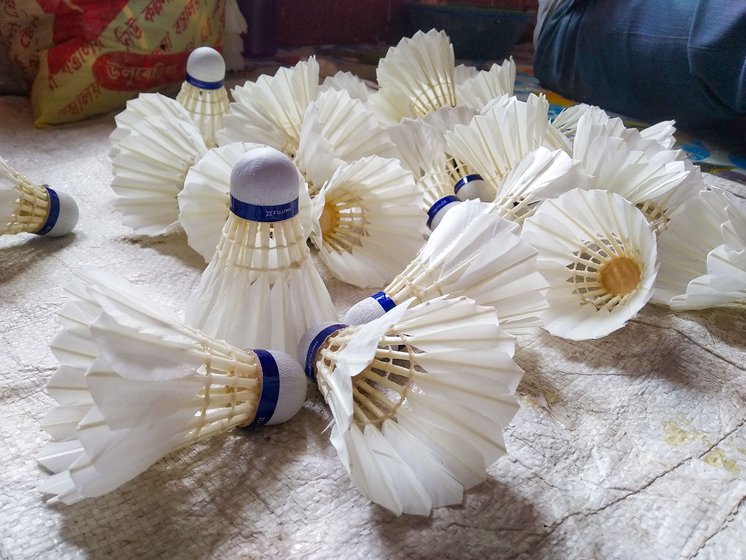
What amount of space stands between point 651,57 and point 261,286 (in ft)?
4.12

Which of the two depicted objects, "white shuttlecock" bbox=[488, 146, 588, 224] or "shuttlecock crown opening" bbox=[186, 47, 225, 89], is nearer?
"white shuttlecock" bbox=[488, 146, 588, 224]

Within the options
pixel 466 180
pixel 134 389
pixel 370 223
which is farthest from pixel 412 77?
pixel 134 389

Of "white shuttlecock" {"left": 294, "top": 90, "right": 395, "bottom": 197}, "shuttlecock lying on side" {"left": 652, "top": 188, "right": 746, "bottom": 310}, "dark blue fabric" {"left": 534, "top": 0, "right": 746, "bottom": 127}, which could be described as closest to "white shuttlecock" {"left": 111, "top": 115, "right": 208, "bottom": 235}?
"white shuttlecock" {"left": 294, "top": 90, "right": 395, "bottom": 197}

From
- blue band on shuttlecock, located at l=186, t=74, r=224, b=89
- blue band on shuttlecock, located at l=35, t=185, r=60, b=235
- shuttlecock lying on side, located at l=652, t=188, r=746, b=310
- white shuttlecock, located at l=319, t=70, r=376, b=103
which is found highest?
blue band on shuttlecock, located at l=186, t=74, r=224, b=89

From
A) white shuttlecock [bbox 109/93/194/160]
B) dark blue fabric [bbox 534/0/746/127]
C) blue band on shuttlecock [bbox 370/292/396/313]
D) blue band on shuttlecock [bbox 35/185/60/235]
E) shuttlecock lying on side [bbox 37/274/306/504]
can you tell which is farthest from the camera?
dark blue fabric [bbox 534/0/746/127]

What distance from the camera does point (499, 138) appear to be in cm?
101

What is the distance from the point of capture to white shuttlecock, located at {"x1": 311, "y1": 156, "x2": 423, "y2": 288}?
0.87m

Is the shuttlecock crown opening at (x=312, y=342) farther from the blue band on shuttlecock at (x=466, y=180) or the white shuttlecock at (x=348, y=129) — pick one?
the blue band on shuttlecock at (x=466, y=180)

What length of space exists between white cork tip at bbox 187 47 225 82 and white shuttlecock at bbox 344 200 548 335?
22.9 inches

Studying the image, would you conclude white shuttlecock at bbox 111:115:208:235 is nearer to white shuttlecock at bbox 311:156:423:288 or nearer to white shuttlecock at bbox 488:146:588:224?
white shuttlecock at bbox 311:156:423:288

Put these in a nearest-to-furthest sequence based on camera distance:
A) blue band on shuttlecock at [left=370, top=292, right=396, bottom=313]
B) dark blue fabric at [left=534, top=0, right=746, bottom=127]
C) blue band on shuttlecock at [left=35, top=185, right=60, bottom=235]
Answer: blue band on shuttlecock at [left=370, top=292, right=396, bottom=313]
blue band on shuttlecock at [left=35, top=185, right=60, bottom=235]
dark blue fabric at [left=534, top=0, right=746, bottom=127]

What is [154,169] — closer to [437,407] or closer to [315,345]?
[315,345]

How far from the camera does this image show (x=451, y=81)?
134 cm

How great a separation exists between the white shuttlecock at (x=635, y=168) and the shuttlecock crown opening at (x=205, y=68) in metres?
0.59
